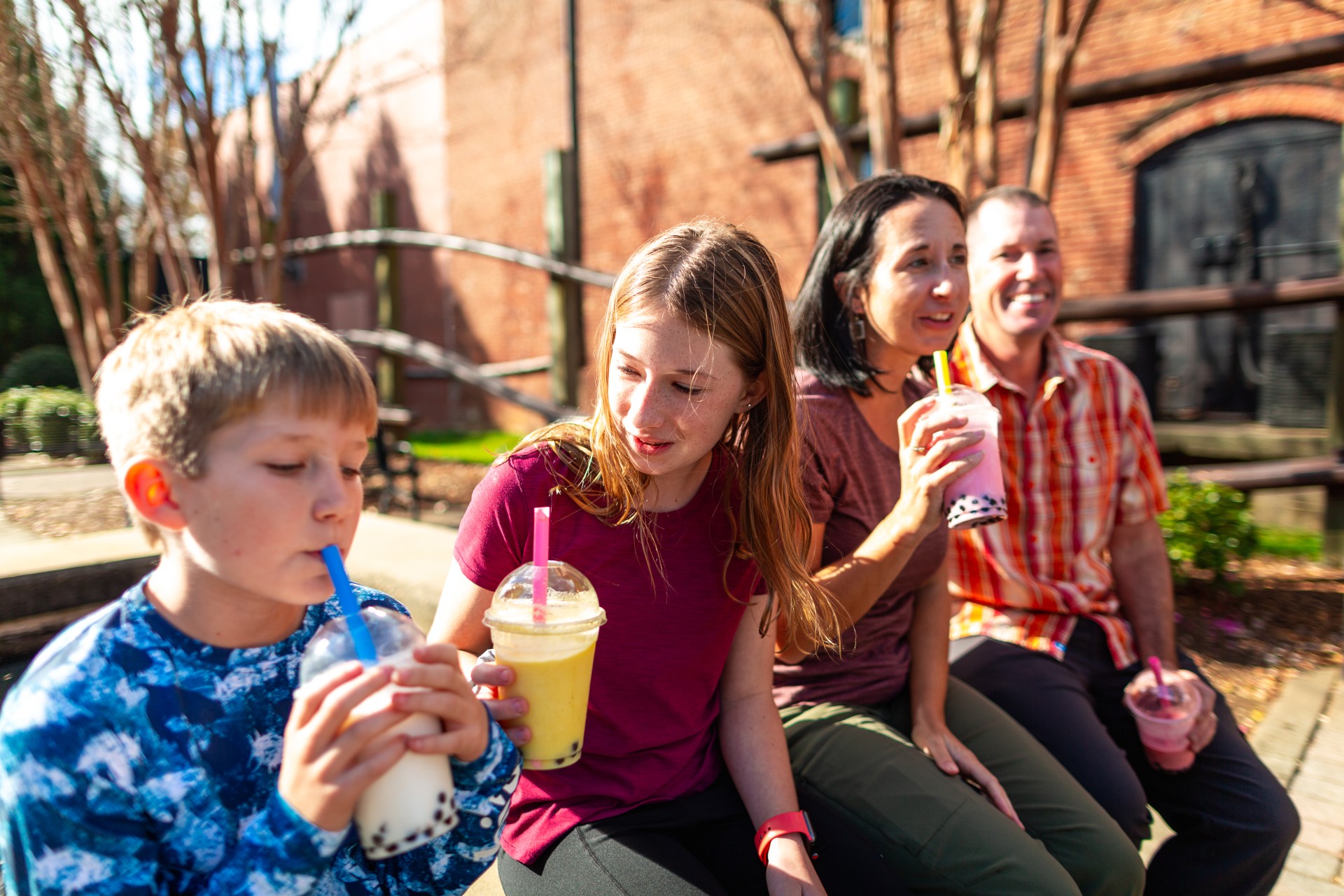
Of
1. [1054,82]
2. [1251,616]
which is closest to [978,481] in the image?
[1054,82]

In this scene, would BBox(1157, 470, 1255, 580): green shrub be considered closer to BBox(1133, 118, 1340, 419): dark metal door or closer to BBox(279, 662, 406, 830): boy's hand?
BBox(1133, 118, 1340, 419): dark metal door

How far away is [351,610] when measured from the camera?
108cm

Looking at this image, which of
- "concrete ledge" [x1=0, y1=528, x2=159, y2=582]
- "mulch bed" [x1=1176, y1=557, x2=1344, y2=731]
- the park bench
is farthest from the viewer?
the park bench

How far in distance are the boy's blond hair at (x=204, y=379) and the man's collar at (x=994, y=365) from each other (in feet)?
6.17

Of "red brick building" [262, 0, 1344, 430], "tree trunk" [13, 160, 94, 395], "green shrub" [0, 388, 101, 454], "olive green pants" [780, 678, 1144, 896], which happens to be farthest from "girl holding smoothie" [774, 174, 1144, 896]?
"tree trunk" [13, 160, 94, 395]

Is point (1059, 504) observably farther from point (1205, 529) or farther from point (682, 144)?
point (682, 144)

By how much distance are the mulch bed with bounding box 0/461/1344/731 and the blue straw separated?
3.56 meters

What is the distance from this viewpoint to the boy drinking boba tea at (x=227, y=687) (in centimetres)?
103

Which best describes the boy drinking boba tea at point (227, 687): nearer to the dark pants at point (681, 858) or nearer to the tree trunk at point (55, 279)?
the dark pants at point (681, 858)

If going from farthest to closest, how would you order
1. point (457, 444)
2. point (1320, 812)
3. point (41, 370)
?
point (41, 370) → point (457, 444) → point (1320, 812)

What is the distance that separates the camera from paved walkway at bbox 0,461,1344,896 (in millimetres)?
2668

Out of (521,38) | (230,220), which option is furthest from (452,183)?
(230,220)

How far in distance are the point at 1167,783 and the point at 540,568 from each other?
174 cm

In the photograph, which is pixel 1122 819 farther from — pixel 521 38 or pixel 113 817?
pixel 521 38
